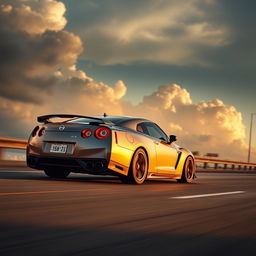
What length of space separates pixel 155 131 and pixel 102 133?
208cm

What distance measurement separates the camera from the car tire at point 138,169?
950 centimetres

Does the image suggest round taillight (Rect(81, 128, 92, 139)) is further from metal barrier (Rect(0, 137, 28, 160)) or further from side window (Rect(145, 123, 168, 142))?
metal barrier (Rect(0, 137, 28, 160))

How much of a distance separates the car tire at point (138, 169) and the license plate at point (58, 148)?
1.28 m

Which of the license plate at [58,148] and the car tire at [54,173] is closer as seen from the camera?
the license plate at [58,148]

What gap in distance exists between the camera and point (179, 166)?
37.8ft

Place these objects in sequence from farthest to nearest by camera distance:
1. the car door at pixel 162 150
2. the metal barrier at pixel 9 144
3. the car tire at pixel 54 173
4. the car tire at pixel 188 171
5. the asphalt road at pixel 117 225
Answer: the metal barrier at pixel 9 144 < the car tire at pixel 188 171 < the car door at pixel 162 150 < the car tire at pixel 54 173 < the asphalt road at pixel 117 225

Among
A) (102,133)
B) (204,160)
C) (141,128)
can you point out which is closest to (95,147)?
(102,133)

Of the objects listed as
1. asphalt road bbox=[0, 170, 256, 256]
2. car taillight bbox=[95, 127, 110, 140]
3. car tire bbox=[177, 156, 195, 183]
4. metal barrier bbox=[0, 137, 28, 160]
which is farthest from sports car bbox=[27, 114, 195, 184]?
metal barrier bbox=[0, 137, 28, 160]

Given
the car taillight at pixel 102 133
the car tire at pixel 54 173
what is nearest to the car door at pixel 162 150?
the car taillight at pixel 102 133

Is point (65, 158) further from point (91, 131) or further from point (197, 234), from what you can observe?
point (197, 234)

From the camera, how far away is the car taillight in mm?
9031

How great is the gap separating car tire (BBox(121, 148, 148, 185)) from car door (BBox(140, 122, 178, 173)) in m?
0.60

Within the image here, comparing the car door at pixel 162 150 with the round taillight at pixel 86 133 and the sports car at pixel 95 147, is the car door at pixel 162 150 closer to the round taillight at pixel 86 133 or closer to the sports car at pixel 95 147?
the sports car at pixel 95 147

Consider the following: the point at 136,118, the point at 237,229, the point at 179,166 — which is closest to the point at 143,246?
the point at 237,229
